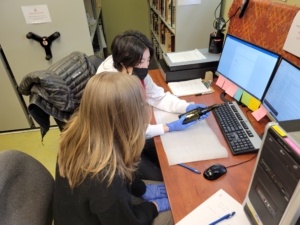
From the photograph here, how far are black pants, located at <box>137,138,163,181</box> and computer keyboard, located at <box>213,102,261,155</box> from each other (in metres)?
0.42

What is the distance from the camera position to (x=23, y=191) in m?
0.71

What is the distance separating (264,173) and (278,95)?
0.51 m

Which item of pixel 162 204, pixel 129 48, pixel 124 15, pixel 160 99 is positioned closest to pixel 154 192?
pixel 162 204

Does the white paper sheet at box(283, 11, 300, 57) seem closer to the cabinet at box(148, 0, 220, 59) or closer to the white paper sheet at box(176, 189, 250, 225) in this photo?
the white paper sheet at box(176, 189, 250, 225)

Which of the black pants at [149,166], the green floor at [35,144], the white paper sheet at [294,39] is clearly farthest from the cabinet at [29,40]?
the white paper sheet at [294,39]

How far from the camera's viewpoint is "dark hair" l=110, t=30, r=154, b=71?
1.18 metres

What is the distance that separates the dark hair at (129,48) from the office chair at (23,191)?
68 centimetres

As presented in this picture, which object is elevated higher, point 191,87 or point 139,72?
point 139,72

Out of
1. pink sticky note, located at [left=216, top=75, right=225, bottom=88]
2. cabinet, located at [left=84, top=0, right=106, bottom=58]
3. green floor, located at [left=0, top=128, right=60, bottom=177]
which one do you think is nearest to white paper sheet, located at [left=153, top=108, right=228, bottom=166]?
pink sticky note, located at [left=216, top=75, right=225, bottom=88]

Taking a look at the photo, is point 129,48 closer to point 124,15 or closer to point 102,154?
point 102,154

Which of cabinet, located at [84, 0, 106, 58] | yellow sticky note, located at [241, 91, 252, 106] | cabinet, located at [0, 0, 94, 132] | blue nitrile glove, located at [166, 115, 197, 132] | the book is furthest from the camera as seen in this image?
cabinet, located at [84, 0, 106, 58]

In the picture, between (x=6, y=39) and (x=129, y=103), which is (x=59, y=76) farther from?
(x=6, y=39)

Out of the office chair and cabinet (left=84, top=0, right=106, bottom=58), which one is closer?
the office chair

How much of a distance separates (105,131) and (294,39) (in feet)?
2.85
